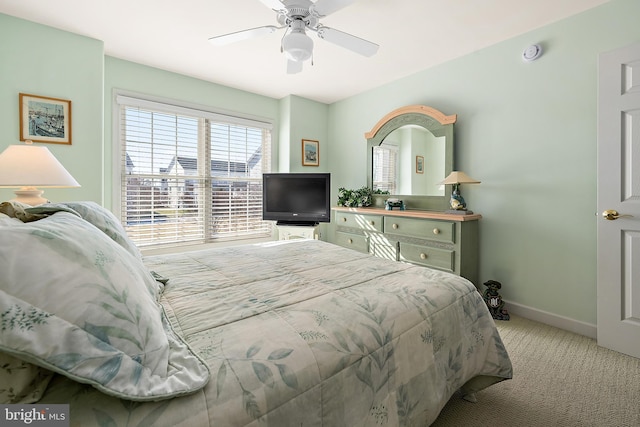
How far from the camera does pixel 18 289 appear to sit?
57 centimetres

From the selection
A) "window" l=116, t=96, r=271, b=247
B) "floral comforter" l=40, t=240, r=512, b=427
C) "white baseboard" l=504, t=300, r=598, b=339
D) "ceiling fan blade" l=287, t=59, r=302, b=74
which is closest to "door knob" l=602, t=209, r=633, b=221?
"white baseboard" l=504, t=300, r=598, b=339

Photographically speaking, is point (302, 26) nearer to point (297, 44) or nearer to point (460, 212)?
point (297, 44)

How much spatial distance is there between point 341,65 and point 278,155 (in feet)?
5.53

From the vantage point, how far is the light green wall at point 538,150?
91.4 inches

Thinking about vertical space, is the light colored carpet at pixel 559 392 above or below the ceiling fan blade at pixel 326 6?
below

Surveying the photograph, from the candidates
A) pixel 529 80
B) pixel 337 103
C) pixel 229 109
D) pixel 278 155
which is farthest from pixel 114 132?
pixel 529 80

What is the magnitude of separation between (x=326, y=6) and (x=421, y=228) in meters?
2.08

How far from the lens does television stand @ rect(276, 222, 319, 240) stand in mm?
3930

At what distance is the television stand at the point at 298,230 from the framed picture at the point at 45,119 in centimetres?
243

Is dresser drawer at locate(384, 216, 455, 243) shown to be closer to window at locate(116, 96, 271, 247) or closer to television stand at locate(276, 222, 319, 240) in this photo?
television stand at locate(276, 222, 319, 240)

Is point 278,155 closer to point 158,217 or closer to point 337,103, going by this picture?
point 337,103

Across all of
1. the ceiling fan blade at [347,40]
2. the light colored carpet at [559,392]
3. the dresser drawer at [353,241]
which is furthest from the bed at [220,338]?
the dresser drawer at [353,241]

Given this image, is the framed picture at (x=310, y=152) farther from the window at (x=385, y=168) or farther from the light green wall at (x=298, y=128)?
the window at (x=385, y=168)

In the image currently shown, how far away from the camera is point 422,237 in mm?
Result: 2990
